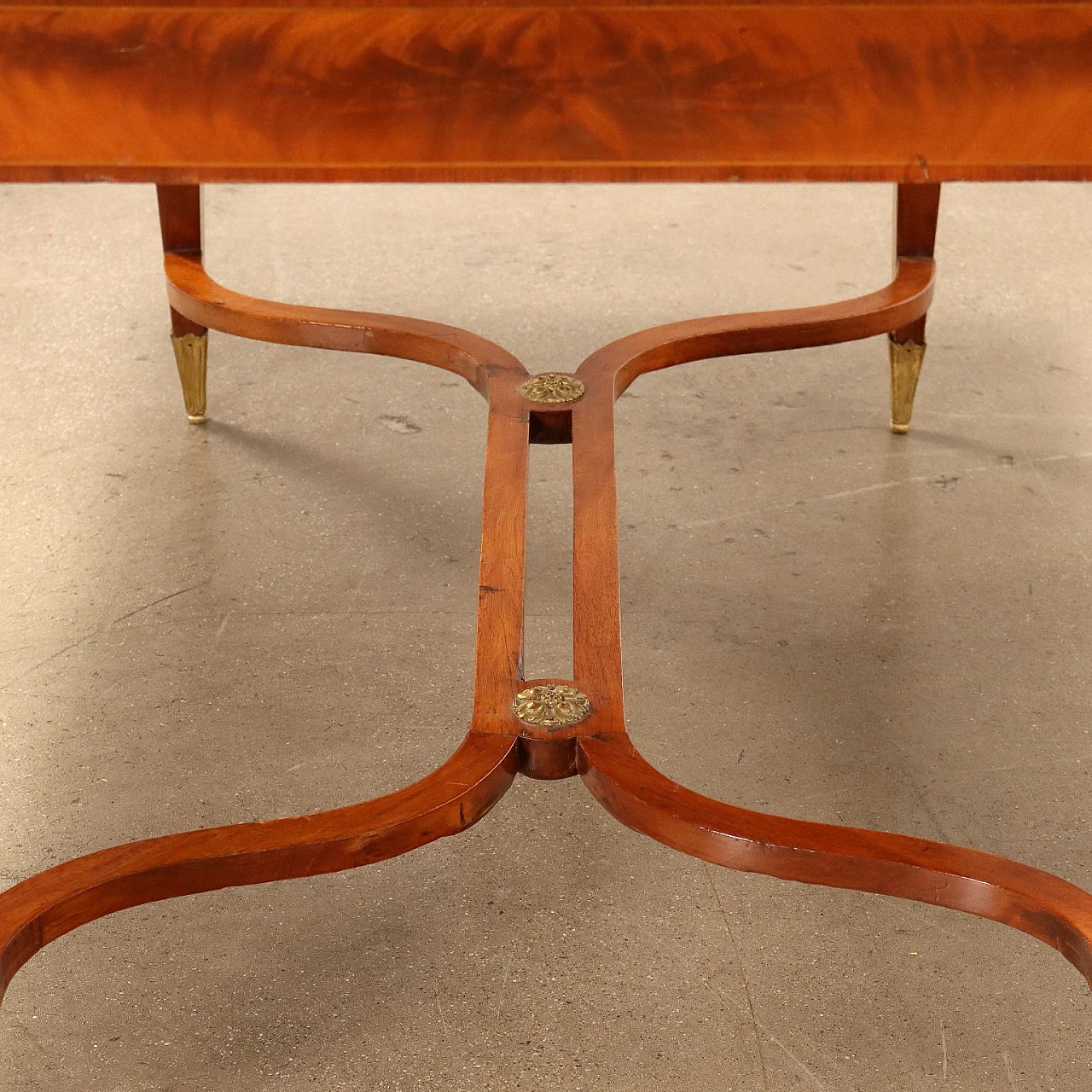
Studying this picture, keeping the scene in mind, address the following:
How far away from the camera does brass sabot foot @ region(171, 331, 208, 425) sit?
2.34 metres

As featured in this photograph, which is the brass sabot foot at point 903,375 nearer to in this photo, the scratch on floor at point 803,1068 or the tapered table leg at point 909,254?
the tapered table leg at point 909,254

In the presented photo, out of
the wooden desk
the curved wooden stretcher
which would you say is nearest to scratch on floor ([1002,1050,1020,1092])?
the curved wooden stretcher

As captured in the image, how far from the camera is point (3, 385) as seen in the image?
258 cm

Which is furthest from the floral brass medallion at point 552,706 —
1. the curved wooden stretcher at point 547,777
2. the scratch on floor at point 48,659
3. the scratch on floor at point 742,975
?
the scratch on floor at point 48,659

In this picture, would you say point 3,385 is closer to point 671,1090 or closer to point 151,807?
point 151,807

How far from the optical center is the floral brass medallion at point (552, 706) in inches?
53.2

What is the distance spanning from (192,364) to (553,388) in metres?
0.78

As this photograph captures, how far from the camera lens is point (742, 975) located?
54.1 inches

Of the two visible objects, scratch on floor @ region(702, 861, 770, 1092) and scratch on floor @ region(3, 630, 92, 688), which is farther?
scratch on floor @ region(3, 630, 92, 688)

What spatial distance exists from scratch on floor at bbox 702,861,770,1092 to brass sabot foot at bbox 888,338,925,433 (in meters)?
1.10

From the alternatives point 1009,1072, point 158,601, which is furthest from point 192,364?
point 1009,1072

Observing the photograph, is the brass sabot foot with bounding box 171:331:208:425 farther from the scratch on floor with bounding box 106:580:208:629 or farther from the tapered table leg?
the tapered table leg

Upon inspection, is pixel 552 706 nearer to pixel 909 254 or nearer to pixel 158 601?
pixel 158 601

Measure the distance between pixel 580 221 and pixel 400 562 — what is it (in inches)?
62.4
